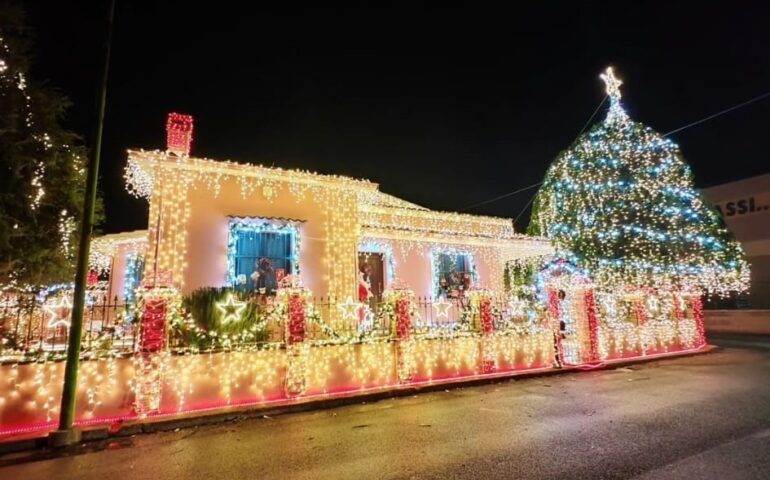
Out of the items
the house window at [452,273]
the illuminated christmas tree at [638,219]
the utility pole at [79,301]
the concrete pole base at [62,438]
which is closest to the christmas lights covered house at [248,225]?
the house window at [452,273]

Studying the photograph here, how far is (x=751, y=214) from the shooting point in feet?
105

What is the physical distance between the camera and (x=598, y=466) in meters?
4.39

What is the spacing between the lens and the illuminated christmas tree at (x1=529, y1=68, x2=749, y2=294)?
1553 cm

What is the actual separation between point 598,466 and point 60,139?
33.2ft

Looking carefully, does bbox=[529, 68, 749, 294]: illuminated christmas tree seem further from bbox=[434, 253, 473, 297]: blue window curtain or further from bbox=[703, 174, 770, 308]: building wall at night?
bbox=[703, 174, 770, 308]: building wall at night

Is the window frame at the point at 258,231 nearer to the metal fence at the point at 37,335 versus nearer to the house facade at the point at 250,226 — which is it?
the house facade at the point at 250,226

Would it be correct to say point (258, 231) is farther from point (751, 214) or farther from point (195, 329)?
point (751, 214)

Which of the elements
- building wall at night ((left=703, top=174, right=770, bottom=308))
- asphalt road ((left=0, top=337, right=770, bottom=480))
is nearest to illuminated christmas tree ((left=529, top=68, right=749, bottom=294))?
asphalt road ((left=0, top=337, right=770, bottom=480))

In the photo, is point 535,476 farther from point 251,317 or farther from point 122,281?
point 122,281

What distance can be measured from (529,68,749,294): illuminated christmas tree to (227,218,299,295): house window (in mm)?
10134

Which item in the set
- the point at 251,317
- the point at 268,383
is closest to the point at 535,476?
the point at 268,383

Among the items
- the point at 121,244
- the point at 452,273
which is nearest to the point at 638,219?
the point at 452,273

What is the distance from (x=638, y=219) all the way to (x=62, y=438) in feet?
54.4

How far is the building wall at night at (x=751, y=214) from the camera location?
30.1m
